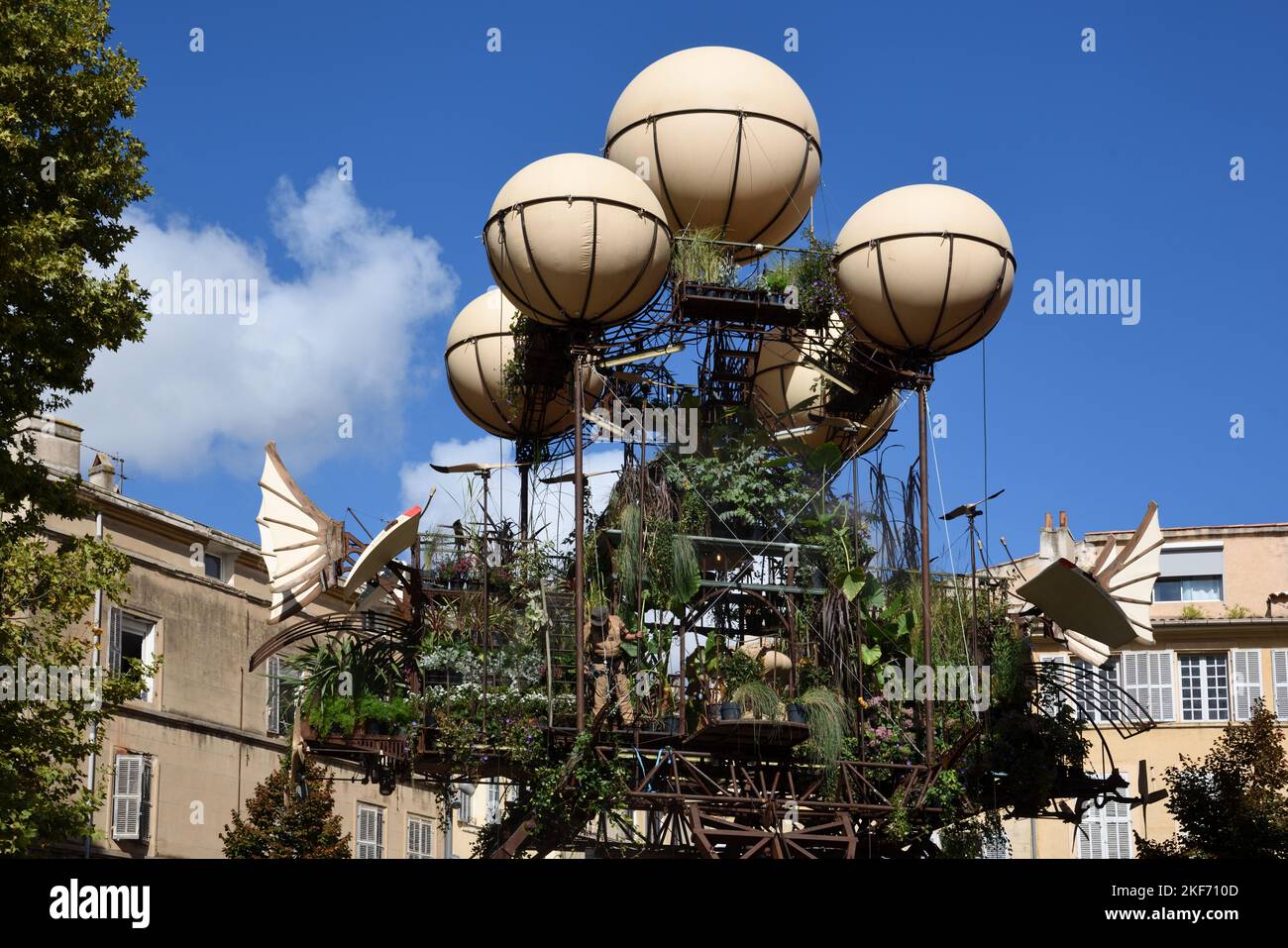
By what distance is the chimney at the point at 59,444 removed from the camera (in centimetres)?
3738

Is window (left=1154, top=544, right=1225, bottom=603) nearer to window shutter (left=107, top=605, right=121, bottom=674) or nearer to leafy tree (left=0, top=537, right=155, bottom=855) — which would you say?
window shutter (left=107, top=605, right=121, bottom=674)

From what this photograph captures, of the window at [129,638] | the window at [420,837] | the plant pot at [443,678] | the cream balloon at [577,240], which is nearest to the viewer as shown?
the cream balloon at [577,240]

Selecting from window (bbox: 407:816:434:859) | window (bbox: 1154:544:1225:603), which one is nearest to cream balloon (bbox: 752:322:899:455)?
window (bbox: 1154:544:1225:603)

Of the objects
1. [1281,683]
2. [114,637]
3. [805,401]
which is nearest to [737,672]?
[805,401]

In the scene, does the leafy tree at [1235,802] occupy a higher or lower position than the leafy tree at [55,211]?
lower

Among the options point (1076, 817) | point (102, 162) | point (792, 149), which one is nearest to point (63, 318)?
point (102, 162)

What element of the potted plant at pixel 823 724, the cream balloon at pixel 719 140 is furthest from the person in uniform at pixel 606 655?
the cream balloon at pixel 719 140

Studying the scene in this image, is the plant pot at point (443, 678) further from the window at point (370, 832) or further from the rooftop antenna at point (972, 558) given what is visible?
the window at point (370, 832)

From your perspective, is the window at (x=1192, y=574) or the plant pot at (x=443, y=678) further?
the window at (x=1192, y=574)

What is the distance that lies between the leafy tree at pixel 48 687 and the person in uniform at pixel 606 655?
17.1ft

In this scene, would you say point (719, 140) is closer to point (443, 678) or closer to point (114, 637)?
point (443, 678)

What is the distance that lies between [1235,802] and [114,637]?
71.0ft
